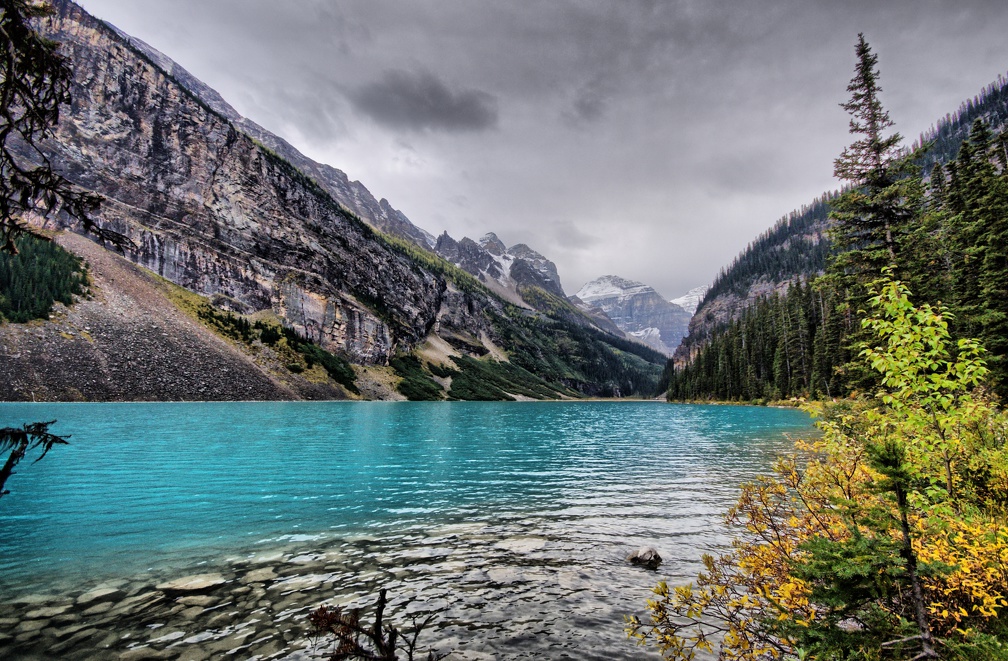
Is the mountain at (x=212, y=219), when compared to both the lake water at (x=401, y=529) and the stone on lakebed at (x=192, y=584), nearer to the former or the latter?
the lake water at (x=401, y=529)

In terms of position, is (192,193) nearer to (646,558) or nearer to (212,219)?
(212,219)

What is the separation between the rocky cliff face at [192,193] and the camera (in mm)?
131125

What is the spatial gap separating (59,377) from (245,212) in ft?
303

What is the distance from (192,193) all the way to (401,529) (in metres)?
173

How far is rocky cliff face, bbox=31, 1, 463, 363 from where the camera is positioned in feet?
430

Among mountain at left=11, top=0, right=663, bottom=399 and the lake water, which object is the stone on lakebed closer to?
the lake water

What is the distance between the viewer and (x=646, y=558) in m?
11.4

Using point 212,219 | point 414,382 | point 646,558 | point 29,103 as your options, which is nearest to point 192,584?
point 29,103

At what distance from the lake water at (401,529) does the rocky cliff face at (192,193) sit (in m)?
124

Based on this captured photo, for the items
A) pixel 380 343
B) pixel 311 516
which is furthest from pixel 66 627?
pixel 380 343

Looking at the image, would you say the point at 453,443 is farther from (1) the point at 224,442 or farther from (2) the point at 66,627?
(2) the point at 66,627

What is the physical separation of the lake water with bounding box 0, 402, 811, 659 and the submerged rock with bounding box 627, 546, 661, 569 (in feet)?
0.91

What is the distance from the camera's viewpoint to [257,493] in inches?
765

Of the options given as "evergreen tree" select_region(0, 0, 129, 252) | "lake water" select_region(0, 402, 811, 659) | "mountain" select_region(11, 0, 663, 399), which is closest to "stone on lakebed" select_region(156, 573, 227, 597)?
"lake water" select_region(0, 402, 811, 659)
